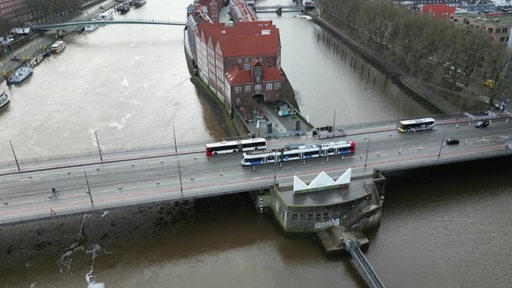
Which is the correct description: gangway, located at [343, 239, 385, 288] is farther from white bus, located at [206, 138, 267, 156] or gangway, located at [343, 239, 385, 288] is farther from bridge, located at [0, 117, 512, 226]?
white bus, located at [206, 138, 267, 156]

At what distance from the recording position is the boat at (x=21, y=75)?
360 ft

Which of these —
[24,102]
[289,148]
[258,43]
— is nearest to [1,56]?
[24,102]

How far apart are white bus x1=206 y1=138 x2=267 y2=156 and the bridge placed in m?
1.00

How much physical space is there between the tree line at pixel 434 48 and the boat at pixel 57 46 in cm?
9976

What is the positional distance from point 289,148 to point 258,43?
3260 cm

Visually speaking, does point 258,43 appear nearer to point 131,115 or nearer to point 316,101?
point 316,101

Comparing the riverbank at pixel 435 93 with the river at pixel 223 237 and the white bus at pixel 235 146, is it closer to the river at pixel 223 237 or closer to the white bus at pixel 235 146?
the river at pixel 223 237

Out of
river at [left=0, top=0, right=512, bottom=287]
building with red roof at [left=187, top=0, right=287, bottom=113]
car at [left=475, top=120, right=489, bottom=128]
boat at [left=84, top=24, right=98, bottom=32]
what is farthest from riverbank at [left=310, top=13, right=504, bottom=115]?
boat at [left=84, top=24, right=98, bottom=32]

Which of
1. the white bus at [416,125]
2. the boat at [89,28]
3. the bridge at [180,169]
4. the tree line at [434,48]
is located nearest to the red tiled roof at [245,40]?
the bridge at [180,169]

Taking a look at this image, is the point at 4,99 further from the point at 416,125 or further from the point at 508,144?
the point at 508,144

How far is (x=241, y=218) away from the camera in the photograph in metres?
58.6

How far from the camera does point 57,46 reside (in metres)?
138

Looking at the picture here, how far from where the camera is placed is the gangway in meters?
46.7

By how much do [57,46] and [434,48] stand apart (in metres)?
114
